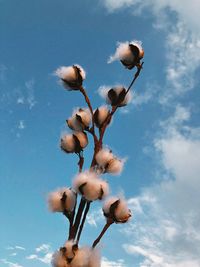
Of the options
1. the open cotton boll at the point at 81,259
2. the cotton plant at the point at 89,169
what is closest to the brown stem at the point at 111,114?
the cotton plant at the point at 89,169

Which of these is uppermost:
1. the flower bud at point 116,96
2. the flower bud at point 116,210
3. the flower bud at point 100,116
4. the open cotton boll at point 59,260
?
the flower bud at point 116,96

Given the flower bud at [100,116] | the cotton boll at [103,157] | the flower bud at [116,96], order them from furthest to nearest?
the flower bud at [116,96]
the flower bud at [100,116]
the cotton boll at [103,157]

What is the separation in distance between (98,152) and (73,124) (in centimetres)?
40

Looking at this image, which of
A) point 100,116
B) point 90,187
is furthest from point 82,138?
point 90,187

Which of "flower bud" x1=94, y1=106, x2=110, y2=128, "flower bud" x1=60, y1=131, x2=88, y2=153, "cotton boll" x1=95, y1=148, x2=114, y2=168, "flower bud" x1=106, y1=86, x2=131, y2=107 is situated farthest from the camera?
"flower bud" x1=106, y1=86, x2=131, y2=107

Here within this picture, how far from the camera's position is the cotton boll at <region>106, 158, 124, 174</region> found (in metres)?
3.43

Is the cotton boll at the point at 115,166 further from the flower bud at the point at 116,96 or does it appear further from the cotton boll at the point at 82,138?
the flower bud at the point at 116,96

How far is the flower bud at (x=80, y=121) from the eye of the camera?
364cm

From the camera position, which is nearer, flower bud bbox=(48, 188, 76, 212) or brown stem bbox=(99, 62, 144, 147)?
flower bud bbox=(48, 188, 76, 212)

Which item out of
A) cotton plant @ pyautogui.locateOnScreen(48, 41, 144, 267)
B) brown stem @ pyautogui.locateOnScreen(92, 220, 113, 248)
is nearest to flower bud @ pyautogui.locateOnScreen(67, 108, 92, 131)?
cotton plant @ pyautogui.locateOnScreen(48, 41, 144, 267)

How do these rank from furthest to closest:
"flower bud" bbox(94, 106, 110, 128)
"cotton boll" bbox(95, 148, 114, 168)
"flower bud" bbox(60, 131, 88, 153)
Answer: "flower bud" bbox(94, 106, 110, 128) → "flower bud" bbox(60, 131, 88, 153) → "cotton boll" bbox(95, 148, 114, 168)

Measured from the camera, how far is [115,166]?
3455 mm

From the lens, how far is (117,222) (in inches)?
131

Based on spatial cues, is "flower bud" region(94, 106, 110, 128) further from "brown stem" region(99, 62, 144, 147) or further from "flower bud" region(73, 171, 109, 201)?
"flower bud" region(73, 171, 109, 201)
